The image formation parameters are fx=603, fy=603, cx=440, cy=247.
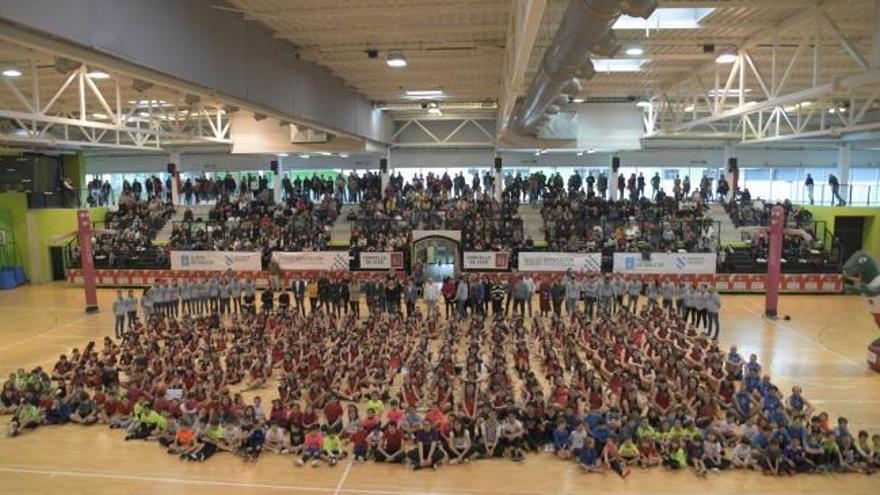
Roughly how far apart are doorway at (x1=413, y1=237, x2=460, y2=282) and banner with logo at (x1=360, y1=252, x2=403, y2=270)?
723mm

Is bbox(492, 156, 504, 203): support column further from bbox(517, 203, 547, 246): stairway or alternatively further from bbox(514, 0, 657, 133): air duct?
bbox(514, 0, 657, 133): air duct

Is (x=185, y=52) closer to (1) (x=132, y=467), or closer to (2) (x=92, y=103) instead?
(1) (x=132, y=467)

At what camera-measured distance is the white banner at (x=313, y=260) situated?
2572 centimetres

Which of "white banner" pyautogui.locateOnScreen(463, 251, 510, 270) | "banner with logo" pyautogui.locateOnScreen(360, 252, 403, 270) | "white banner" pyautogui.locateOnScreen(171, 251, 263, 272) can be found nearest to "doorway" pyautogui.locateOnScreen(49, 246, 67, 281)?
"white banner" pyautogui.locateOnScreen(171, 251, 263, 272)

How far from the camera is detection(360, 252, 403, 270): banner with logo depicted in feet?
83.6

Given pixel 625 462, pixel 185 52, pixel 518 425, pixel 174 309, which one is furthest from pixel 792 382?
pixel 174 309

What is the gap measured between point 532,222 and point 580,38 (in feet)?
79.2

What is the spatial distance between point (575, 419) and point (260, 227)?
73.5 feet

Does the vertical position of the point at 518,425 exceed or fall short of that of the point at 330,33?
it falls short

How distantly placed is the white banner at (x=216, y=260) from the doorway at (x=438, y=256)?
717 cm

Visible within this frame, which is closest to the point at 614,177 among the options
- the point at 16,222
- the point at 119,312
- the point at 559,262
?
the point at 559,262

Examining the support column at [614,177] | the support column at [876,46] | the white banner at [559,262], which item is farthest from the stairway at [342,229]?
the support column at [876,46]

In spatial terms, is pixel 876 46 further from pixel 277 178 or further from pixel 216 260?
pixel 277 178

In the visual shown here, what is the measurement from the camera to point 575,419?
1066 cm
